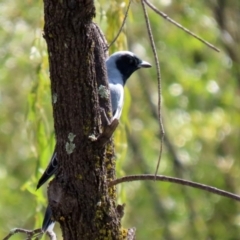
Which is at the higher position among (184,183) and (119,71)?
(119,71)

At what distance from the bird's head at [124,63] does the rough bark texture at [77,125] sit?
204cm

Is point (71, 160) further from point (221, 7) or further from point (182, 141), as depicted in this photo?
point (221, 7)

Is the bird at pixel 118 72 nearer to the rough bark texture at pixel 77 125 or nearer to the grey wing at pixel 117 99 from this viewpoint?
the grey wing at pixel 117 99

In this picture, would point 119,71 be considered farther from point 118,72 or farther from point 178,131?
point 178,131

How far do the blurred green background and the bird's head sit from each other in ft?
7.93

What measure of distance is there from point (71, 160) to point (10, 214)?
5.47 metres

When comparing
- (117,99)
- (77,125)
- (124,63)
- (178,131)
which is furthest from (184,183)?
(178,131)

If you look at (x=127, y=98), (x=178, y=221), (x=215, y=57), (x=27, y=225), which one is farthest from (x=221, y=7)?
(x=127, y=98)

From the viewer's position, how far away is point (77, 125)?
8.02ft

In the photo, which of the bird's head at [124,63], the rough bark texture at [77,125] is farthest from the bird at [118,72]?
the rough bark texture at [77,125]

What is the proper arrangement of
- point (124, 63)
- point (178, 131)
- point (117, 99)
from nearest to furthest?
point (117, 99) → point (124, 63) → point (178, 131)

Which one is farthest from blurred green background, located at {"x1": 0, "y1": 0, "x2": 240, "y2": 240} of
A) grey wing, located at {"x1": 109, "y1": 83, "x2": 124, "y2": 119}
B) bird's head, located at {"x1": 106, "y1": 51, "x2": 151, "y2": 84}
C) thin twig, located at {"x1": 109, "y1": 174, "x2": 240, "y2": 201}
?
thin twig, located at {"x1": 109, "y1": 174, "x2": 240, "y2": 201}

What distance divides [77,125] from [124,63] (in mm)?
2397

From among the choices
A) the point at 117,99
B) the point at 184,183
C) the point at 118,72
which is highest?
the point at 118,72
